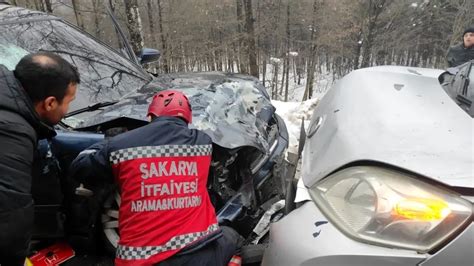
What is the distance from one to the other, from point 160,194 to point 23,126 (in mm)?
675

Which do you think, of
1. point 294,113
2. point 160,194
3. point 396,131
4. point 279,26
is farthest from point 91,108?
point 279,26

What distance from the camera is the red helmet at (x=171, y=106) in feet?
6.69

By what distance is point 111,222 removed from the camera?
244 centimetres

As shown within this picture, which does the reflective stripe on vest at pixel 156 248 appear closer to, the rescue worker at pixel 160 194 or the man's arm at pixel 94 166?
the rescue worker at pixel 160 194

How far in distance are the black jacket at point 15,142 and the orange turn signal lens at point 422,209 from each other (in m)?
1.44

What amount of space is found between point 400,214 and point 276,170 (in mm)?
1585

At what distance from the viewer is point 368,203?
1.33m

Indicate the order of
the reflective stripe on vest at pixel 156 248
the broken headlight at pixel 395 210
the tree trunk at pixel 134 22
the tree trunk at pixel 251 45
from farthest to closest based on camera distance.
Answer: the tree trunk at pixel 251 45
the tree trunk at pixel 134 22
the reflective stripe on vest at pixel 156 248
the broken headlight at pixel 395 210

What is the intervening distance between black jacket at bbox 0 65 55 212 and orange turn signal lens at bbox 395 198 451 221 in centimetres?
144

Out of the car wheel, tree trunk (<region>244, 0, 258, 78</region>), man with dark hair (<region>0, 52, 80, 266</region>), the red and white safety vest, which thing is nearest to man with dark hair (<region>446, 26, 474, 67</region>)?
the red and white safety vest

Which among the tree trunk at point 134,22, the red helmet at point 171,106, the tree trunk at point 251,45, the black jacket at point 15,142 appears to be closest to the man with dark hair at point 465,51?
the red helmet at point 171,106

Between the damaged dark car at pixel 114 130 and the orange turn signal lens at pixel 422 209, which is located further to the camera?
the damaged dark car at pixel 114 130

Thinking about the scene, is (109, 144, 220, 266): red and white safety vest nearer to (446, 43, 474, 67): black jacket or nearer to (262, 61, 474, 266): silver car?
(262, 61, 474, 266): silver car

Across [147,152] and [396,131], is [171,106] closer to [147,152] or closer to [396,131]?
[147,152]
